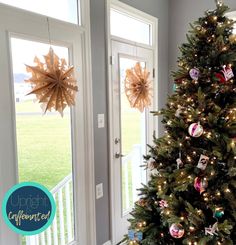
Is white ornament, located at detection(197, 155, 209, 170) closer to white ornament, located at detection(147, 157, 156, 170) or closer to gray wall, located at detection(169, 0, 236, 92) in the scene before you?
white ornament, located at detection(147, 157, 156, 170)

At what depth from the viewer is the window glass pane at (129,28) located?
2.59 meters

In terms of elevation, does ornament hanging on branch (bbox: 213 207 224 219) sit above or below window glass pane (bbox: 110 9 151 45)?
below

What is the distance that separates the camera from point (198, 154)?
1.56m

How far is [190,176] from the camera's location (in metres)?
1.51

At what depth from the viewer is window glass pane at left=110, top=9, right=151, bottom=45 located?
8.51ft

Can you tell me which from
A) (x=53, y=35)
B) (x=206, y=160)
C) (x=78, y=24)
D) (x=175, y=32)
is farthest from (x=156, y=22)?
(x=206, y=160)

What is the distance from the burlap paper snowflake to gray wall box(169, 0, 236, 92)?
6.81ft

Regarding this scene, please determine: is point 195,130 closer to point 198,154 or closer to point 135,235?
point 198,154

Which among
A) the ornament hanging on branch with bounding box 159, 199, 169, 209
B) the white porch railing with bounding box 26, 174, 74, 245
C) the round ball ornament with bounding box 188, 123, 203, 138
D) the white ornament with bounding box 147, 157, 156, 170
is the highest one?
the round ball ornament with bounding box 188, 123, 203, 138

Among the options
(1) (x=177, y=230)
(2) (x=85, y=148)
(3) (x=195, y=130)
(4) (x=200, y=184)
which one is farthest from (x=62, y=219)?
(3) (x=195, y=130)

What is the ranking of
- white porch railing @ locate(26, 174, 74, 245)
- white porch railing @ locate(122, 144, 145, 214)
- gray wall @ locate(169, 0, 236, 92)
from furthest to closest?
gray wall @ locate(169, 0, 236, 92)
white porch railing @ locate(122, 144, 145, 214)
white porch railing @ locate(26, 174, 74, 245)

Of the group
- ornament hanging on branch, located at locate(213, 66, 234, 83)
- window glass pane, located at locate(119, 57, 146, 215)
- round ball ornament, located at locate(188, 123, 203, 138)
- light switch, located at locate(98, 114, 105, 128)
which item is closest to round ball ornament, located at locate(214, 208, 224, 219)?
round ball ornament, located at locate(188, 123, 203, 138)

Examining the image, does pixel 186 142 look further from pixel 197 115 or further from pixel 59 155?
pixel 59 155

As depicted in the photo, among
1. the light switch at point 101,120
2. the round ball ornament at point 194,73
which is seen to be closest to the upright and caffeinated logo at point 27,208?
the light switch at point 101,120
